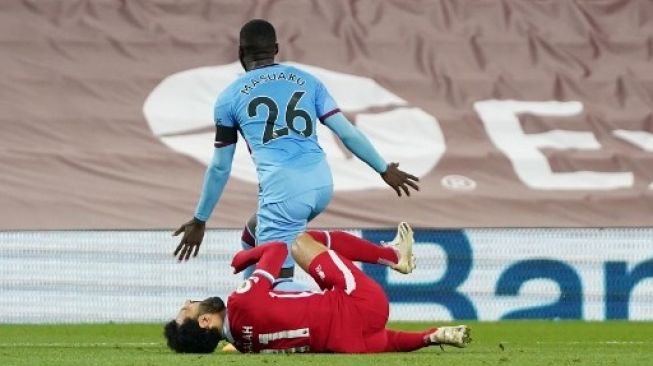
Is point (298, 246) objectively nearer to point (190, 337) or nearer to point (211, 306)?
point (211, 306)

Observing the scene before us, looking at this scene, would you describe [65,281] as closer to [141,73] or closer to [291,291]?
[141,73]

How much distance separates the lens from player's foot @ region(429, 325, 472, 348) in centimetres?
698

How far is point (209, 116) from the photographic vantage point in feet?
44.9

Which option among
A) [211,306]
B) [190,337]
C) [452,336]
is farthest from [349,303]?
[190,337]

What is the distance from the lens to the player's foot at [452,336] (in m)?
6.98

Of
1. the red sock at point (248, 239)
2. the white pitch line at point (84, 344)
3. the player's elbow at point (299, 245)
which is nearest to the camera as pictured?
the player's elbow at point (299, 245)

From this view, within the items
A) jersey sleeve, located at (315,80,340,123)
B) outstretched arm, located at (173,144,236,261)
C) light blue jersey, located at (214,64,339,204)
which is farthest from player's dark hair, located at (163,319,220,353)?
jersey sleeve, located at (315,80,340,123)

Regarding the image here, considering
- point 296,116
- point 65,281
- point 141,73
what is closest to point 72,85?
point 141,73

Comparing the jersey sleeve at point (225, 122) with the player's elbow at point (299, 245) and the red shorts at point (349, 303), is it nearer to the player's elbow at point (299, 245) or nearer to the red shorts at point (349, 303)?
the player's elbow at point (299, 245)

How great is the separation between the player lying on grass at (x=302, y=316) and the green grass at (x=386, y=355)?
9cm

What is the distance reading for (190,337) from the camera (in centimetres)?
720

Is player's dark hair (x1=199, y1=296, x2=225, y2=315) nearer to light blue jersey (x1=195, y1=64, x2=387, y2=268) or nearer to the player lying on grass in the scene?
the player lying on grass

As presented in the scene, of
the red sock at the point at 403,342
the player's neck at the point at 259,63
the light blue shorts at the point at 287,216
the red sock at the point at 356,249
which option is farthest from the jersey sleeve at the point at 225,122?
the red sock at the point at 403,342

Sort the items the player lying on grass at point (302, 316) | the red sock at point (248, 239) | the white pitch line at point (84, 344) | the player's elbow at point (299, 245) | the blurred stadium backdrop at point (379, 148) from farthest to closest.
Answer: the blurred stadium backdrop at point (379, 148)
the white pitch line at point (84, 344)
the red sock at point (248, 239)
the player's elbow at point (299, 245)
the player lying on grass at point (302, 316)
